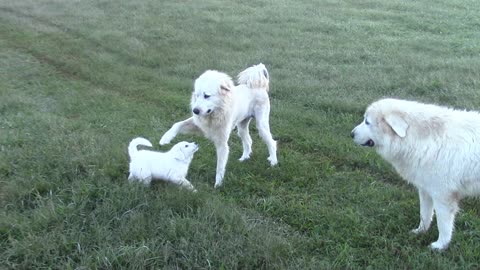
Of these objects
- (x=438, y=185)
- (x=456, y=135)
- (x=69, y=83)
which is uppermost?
(x=456, y=135)

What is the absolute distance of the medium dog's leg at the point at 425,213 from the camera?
4.81 metres

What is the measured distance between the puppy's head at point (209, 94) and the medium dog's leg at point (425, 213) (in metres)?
2.55

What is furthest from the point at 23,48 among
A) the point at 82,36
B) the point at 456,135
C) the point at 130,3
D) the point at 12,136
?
the point at 456,135

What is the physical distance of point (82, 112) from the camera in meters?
8.95

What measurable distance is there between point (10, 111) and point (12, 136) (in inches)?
78.9

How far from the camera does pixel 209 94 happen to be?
5871mm

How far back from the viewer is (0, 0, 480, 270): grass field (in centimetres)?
435

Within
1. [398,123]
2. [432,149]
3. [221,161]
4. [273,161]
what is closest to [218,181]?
[221,161]

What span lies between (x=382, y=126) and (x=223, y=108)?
6.71ft

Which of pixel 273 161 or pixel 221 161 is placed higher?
pixel 221 161

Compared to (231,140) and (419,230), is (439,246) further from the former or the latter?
(231,140)

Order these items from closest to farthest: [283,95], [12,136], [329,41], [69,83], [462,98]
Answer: [12,136], [462,98], [283,95], [69,83], [329,41]

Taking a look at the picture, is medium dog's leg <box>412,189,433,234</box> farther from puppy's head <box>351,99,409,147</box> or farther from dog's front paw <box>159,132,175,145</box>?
dog's front paw <box>159,132,175,145</box>

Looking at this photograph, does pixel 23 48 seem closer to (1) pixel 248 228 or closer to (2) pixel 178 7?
(2) pixel 178 7
